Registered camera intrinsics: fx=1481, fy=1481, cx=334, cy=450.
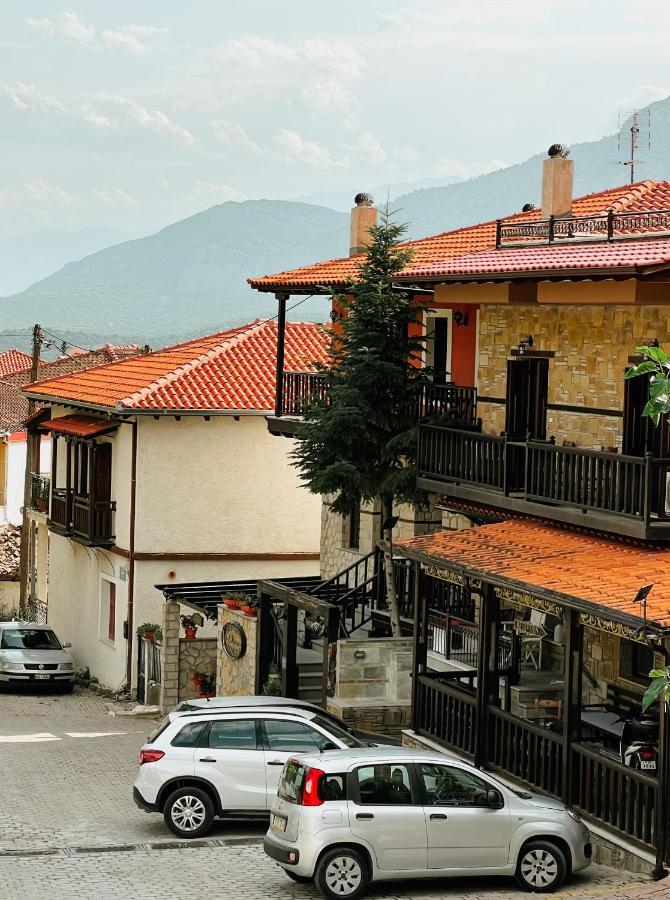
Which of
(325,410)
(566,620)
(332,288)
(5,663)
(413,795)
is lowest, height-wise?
(5,663)

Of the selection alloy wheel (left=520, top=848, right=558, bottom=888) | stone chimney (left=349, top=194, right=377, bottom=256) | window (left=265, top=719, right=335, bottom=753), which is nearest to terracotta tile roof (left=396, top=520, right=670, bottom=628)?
alloy wheel (left=520, top=848, right=558, bottom=888)

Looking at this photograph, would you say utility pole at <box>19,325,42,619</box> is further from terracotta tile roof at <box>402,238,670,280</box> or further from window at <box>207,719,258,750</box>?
window at <box>207,719,258,750</box>

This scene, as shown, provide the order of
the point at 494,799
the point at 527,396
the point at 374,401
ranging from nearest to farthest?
the point at 494,799 → the point at 527,396 → the point at 374,401

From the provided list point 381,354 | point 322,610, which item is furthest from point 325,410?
point 322,610

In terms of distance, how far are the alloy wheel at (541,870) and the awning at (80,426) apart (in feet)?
67.3

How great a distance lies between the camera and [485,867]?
48.8 ft

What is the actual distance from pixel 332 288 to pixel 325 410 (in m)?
3.53

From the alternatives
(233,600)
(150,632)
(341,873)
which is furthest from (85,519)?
(341,873)

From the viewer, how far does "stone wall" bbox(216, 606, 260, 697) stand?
2547 centimetres

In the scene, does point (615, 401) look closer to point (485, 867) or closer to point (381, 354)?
point (381, 354)

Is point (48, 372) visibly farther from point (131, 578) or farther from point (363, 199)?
point (363, 199)

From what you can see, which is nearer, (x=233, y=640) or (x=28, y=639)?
(x=233, y=640)

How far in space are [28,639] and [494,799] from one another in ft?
73.6

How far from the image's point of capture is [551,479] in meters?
19.0
